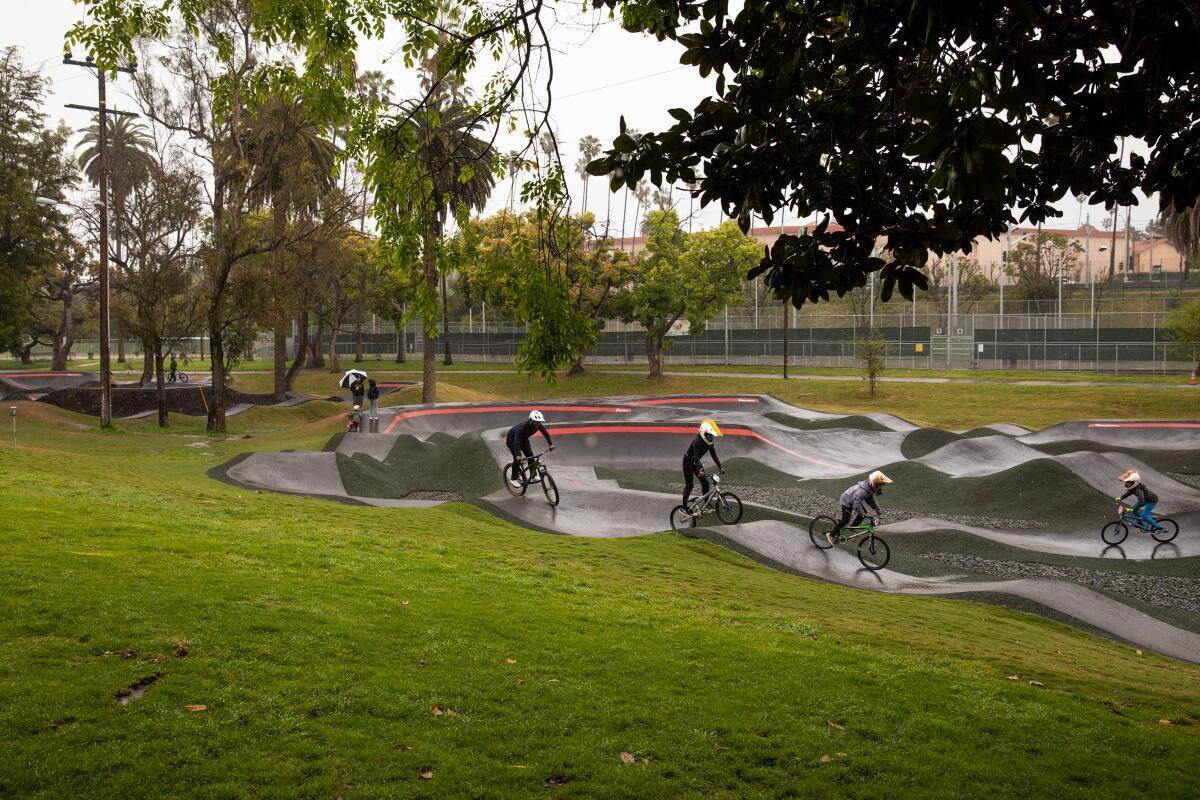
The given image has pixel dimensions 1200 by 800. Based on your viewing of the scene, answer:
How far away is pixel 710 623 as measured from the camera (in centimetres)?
1076

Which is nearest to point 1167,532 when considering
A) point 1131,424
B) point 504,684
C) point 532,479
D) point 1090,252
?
point 532,479

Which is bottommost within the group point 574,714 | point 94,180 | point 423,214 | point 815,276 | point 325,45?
point 574,714

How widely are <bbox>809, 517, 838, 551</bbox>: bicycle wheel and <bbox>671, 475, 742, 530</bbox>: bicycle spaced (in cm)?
186

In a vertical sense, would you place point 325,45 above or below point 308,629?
above

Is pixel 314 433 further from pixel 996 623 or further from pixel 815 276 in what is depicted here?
A: pixel 815 276

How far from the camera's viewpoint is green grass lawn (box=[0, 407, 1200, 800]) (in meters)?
5.91

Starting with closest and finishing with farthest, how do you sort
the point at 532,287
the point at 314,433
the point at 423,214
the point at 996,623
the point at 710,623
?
the point at 532,287
the point at 423,214
the point at 710,623
the point at 996,623
the point at 314,433

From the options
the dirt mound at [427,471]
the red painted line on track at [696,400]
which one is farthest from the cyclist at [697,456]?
the red painted line on track at [696,400]

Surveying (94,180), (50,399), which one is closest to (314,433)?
(50,399)

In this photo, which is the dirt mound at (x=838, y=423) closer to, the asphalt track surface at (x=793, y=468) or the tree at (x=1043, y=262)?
the asphalt track surface at (x=793, y=468)

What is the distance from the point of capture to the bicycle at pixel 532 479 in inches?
813

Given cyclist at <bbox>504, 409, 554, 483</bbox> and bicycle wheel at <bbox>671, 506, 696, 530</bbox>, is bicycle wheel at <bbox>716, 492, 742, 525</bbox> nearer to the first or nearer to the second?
bicycle wheel at <bbox>671, 506, 696, 530</bbox>

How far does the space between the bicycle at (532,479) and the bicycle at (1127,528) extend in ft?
40.2

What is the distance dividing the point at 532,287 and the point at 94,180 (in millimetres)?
88389
